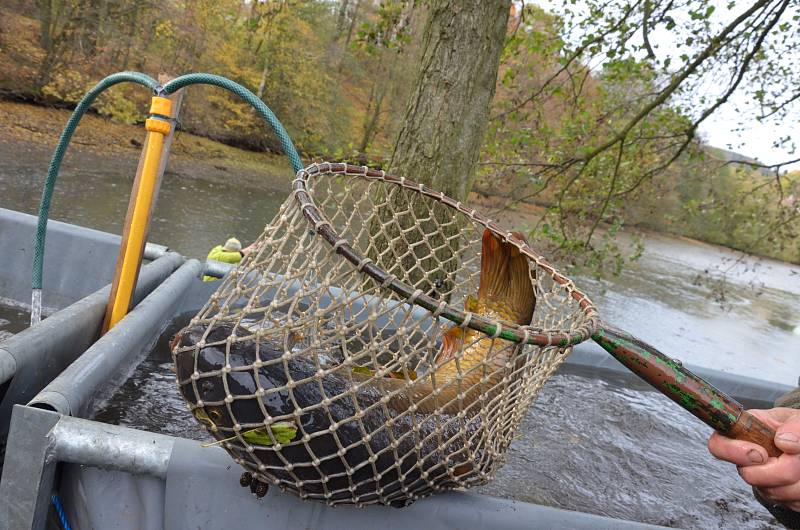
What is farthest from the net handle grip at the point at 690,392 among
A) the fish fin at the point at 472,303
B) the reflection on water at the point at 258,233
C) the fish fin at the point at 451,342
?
the reflection on water at the point at 258,233

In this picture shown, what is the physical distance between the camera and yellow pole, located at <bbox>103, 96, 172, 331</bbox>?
2.46 meters

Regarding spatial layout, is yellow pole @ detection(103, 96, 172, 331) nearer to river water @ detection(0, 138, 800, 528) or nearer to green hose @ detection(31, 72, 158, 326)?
green hose @ detection(31, 72, 158, 326)

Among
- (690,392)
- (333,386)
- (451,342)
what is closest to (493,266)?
(451,342)

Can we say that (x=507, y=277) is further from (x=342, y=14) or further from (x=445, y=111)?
(x=342, y=14)

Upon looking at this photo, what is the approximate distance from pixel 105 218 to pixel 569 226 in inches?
264

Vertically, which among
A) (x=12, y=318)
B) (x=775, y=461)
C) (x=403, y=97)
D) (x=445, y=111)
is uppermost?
(x=403, y=97)

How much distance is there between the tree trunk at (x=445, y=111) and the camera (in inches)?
140

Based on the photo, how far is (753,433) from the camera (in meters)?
1.77

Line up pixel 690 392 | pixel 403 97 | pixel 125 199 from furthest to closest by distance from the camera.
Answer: pixel 403 97 → pixel 125 199 → pixel 690 392

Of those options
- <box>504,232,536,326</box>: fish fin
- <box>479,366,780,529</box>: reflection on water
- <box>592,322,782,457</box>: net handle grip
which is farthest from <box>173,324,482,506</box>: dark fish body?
<box>479,366,780,529</box>: reflection on water

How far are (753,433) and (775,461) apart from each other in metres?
0.10

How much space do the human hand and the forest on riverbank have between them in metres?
2.49

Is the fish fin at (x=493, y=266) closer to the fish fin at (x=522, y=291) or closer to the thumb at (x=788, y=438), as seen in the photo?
the fish fin at (x=522, y=291)

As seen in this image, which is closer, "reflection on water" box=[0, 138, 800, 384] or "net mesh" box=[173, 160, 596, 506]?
"net mesh" box=[173, 160, 596, 506]
